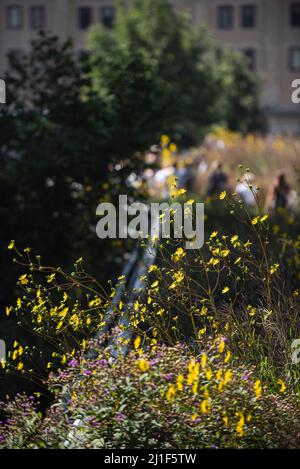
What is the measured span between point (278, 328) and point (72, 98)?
→ 820 cm

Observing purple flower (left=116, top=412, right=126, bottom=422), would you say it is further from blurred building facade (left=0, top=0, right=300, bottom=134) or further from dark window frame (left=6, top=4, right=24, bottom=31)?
dark window frame (left=6, top=4, right=24, bottom=31)

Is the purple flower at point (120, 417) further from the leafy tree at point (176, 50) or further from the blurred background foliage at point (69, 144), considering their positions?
the leafy tree at point (176, 50)

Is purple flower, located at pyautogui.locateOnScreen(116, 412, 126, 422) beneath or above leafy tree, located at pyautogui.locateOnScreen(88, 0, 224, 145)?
beneath

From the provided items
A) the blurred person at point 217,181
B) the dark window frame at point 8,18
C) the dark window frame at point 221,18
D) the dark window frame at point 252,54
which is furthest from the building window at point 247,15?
the blurred person at point 217,181

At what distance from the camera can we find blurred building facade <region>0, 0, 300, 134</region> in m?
76.1

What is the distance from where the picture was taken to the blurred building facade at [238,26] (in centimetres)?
7612

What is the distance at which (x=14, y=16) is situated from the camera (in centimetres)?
7719

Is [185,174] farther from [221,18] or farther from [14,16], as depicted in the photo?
[14,16]

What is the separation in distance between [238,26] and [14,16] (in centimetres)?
1626

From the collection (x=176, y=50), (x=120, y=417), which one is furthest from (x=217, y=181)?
(x=176, y=50)

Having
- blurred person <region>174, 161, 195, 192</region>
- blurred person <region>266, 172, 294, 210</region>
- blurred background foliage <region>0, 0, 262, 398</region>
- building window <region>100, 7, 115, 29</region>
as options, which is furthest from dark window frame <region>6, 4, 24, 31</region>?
blurred background foliage <region>0, 0, 262, 398</region>

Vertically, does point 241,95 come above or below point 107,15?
below

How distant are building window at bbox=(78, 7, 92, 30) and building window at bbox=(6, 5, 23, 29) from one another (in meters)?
4.26

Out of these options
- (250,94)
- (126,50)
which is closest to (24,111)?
(126,50)
